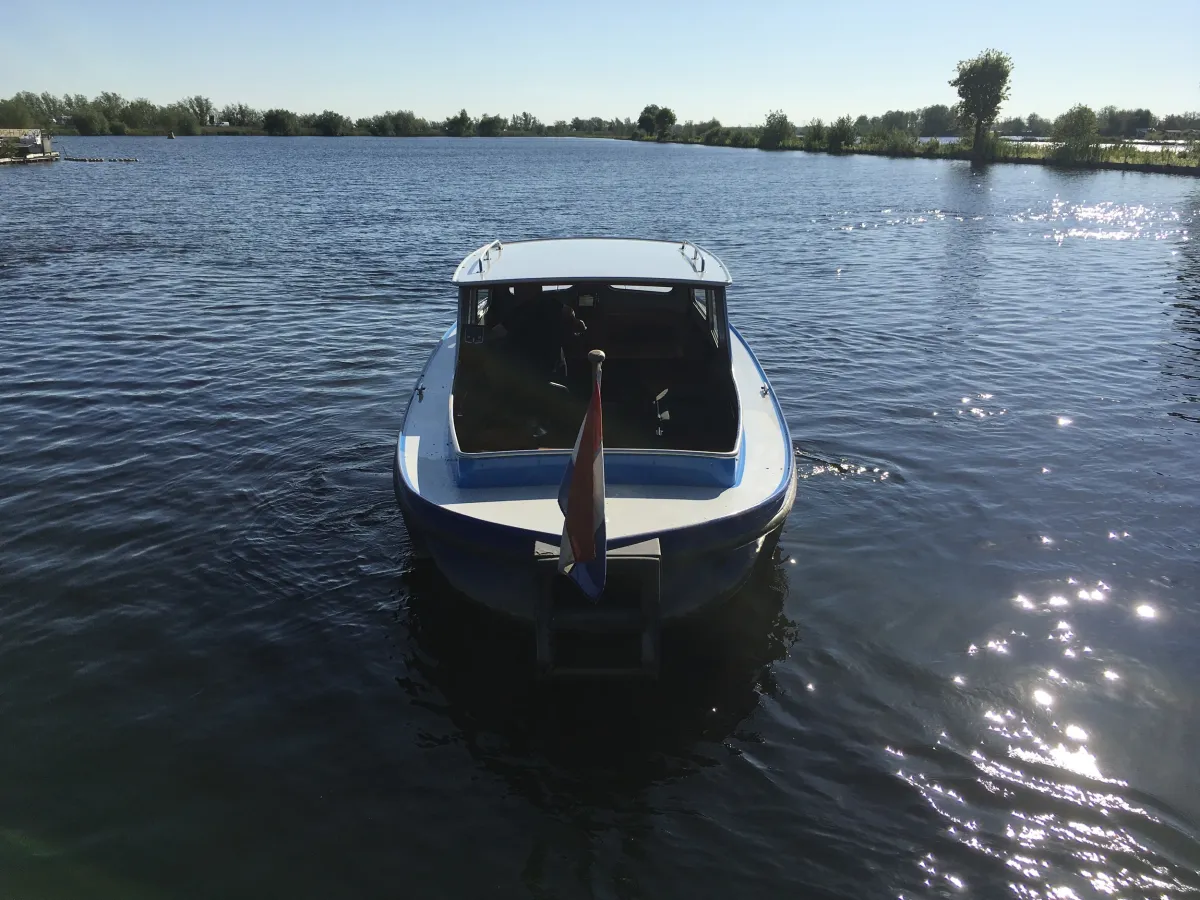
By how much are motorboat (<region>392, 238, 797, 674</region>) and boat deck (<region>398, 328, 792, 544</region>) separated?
2 cm

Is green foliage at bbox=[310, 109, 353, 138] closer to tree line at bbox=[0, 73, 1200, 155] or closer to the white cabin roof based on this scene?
tree line at bbox=[0, 73, 1200, 155]

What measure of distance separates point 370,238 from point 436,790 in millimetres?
29836

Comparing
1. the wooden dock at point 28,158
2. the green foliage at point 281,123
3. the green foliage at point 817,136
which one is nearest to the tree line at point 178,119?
the green foliage at point 281,123

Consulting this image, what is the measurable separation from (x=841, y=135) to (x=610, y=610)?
12404 cm

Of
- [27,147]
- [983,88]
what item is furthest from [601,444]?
[983,88]

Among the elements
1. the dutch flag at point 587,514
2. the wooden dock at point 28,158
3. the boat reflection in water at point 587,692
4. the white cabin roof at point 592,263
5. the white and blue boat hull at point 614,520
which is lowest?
the boat reflection in water at point 587,692

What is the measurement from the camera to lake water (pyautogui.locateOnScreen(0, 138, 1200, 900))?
5703 mm

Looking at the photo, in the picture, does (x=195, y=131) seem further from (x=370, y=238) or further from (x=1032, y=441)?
(x=1032, y=441)

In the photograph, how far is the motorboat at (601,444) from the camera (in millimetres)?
6637

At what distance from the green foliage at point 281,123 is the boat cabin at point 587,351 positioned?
633ft

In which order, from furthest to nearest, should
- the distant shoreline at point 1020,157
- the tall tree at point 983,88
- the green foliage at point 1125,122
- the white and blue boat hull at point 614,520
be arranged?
the green foliage at point 1125,122 → the tall tree at point 983,88 → the distant shoreline at point 1020,157 → the white and blue boat hull at point 614,520

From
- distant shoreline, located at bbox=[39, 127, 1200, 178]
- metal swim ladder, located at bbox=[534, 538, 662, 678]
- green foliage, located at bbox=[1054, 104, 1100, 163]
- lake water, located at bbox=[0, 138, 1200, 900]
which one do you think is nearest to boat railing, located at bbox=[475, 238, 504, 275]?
lake water, located at bbox=[0, 138, 1200, 900]

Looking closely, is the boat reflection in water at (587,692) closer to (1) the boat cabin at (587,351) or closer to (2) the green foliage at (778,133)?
(1) the boat cabin at (587,351)

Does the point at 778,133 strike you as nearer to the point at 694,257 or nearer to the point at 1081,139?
the point at 1081,139
